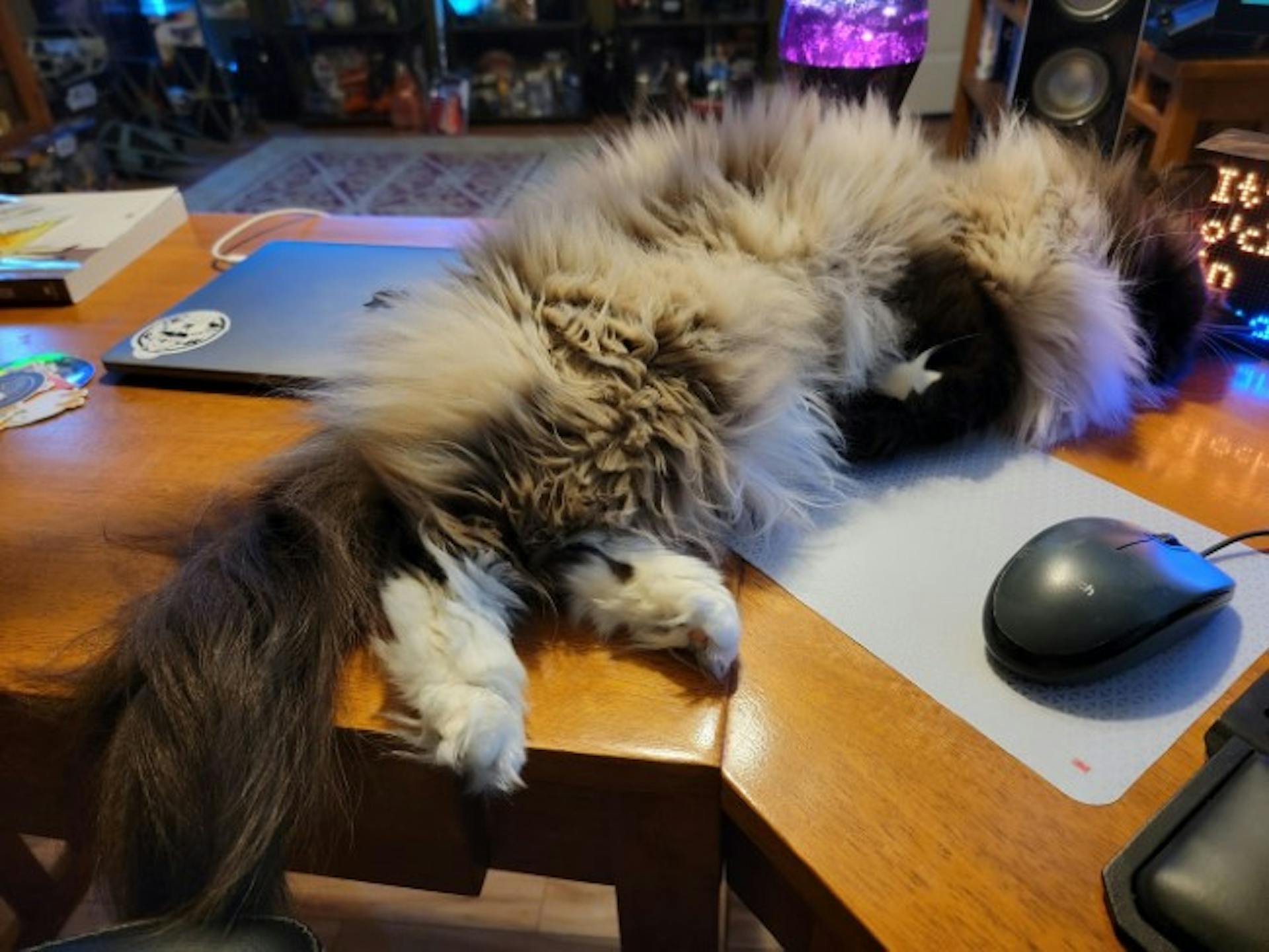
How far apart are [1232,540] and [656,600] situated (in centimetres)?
38

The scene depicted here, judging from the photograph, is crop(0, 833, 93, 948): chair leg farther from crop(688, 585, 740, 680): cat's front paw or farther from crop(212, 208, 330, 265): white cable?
crop(688, 585, 740, 680): cat's front paw

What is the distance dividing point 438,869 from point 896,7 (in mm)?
1036

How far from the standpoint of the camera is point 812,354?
659 millimetres

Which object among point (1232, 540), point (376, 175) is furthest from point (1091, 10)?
point (376, 175)

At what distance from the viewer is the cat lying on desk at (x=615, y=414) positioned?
1.53 ft

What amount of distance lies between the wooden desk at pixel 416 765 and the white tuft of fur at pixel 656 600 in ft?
0.05

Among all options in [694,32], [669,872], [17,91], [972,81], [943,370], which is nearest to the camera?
[669,872]

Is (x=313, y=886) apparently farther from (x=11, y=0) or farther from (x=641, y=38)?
(x=641, y=38)

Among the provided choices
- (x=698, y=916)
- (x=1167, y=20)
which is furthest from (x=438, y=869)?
(x=1167, y=20)

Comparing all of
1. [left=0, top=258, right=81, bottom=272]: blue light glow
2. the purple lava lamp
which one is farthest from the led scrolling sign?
[left=0, top=258, right=81, bottom=272]: blue light glow

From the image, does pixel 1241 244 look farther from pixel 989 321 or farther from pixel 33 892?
pixel 33 892

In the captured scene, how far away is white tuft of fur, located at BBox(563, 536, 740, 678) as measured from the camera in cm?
51

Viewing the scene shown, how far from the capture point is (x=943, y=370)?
688 millimetres

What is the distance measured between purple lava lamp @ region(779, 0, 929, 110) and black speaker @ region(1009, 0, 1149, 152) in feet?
0.72
